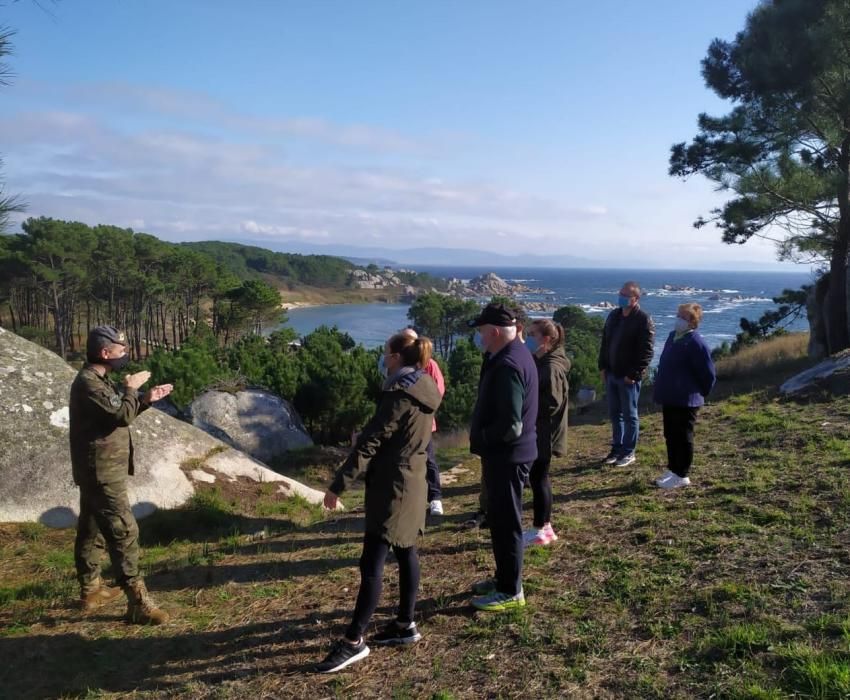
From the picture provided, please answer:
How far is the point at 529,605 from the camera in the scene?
11.9 feet

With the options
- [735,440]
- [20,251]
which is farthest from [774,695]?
[20,251]

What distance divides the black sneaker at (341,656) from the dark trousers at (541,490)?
1.78 m

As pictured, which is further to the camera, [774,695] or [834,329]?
[834,329]

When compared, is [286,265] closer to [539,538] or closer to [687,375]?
[687,375]

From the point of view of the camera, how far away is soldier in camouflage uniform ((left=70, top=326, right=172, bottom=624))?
3.74 m

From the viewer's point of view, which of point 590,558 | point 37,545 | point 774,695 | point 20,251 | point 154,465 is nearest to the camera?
point 774,695

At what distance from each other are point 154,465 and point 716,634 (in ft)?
17.9

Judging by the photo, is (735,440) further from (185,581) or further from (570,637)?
(185,581)

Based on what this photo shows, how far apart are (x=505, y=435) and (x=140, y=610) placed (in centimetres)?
262

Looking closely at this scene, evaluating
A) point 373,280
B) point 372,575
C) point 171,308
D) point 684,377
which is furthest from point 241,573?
point 373,280

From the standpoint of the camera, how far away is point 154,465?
20.6 ft

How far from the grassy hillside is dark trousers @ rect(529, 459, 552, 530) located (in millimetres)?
244

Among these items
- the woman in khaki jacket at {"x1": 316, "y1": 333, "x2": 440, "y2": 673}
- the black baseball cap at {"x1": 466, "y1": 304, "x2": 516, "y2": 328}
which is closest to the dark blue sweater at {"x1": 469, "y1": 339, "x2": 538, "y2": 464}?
the black baseball cap at {"x1": 466, "y1": 304, "x2": 516, "y2": 328}

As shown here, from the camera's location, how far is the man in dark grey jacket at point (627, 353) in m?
6.11
